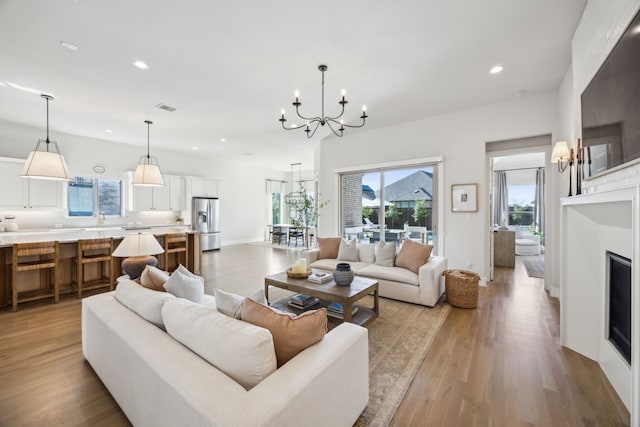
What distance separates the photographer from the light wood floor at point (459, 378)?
5.56 ft

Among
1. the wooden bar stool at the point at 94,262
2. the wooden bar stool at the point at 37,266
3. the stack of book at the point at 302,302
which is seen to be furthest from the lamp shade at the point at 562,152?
the wooden bar stool at the point at 37,266

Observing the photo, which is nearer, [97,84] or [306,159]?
[97,84]

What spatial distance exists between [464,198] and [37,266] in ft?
21.0

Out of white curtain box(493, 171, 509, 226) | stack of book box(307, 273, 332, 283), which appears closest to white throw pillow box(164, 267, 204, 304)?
stack of book box(307, 273, 332, 283)

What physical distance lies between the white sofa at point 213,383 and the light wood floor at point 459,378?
32cm

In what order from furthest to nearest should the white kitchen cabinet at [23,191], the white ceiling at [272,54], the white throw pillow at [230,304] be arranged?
the white kitchen cabinet at [23,191], the white ceiling at [272,54], the white throw pillow at [230,304]

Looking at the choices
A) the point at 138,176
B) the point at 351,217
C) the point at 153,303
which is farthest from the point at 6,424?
the point at 351,217

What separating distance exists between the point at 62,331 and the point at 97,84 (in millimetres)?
3118

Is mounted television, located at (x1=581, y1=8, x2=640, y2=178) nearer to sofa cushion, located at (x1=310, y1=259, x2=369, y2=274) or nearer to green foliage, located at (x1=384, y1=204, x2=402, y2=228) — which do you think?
sofa cushion, located at (x1=310, y1=259, x2=369, y2=274)

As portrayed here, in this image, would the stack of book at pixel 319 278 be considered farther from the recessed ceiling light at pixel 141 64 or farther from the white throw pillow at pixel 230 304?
the recessed ceiling light at pixel 141 64

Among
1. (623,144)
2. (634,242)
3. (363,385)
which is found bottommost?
(363,385)

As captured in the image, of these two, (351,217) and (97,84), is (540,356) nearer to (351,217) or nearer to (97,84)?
(351,217)

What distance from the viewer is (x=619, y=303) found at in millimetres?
1990

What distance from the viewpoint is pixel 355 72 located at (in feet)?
11.0
